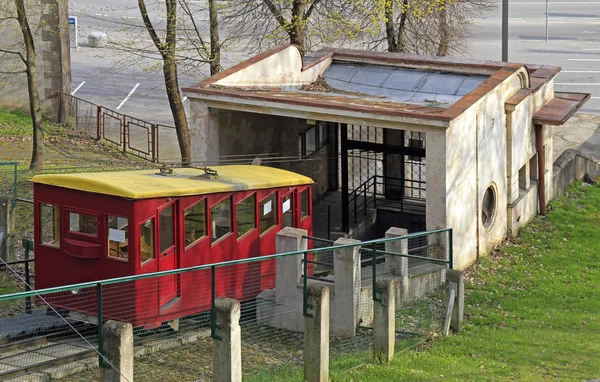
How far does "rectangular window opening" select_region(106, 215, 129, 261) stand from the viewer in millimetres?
17969

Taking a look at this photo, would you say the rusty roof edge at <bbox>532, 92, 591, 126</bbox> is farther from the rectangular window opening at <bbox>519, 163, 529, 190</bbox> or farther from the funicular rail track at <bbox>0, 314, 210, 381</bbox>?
the funicular rail track at <bbox>0, 314, 210, 381</bbox>

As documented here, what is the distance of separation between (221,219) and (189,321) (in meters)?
2.15

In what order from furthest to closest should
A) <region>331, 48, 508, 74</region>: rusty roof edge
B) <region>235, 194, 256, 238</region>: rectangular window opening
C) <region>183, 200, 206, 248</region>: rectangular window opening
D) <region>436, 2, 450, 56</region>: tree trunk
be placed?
<region>436, 2, 450, 56</region>: tree trunk, <region>331, 48, 508, 74</region>: rusty roof edge, <region>235, 194, 256, 238</region>: rectangular window opening, <region>183, 200, 206, 248</region>: rectangular window opening

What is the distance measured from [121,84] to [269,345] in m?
27.9

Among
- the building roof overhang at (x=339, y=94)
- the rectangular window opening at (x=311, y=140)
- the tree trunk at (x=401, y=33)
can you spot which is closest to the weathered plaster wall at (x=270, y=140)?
the rectangular window opening at (x=311, y=140)

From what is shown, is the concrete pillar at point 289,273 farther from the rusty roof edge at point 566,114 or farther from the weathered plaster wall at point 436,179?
the rusty roof edge at point 566,114

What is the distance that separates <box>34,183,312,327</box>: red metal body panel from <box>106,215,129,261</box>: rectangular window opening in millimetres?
69

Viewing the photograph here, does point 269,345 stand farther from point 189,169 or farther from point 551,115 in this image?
point 551,115

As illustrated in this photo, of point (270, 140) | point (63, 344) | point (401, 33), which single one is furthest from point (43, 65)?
point (63, 344)

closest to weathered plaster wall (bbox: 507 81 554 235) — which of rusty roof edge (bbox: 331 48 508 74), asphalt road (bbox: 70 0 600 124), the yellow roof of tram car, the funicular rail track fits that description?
rusty roof edge (bbox: 331 48 508 74)

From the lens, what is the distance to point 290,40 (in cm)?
3067

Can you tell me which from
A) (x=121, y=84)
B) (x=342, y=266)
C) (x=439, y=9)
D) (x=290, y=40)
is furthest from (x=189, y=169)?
(x=121, y=84)

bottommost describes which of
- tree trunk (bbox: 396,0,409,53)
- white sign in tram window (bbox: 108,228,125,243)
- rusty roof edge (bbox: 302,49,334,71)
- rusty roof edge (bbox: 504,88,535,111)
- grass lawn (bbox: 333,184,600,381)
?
grass lawn (bbox: 333,184,600,381)

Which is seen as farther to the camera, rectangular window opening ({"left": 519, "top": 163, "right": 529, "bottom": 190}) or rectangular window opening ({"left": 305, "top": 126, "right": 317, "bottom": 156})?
rectangular window opening ({"left": 305, "top": 126, "right": 317, "bottom": 156})
